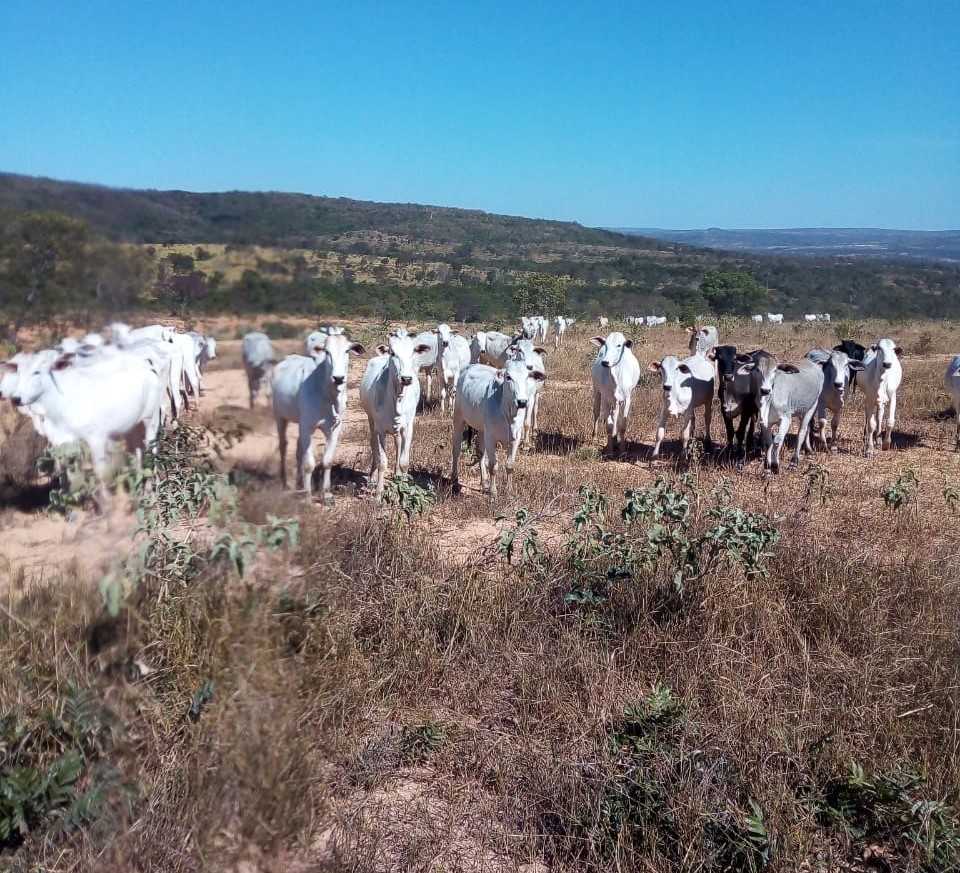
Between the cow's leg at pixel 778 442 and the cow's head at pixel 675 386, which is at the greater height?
the cow's head at pixel 675 386

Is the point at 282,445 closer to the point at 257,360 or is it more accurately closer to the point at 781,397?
the point at 257,360

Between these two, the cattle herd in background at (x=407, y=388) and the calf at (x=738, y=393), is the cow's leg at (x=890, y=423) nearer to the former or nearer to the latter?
the cattle herd in background at (x=407, y=388)

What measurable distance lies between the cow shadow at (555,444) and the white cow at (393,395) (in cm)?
373

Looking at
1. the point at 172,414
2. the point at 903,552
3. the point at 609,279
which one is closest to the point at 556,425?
the point at 903,552

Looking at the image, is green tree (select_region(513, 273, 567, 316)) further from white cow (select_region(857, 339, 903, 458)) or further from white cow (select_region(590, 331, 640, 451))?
white cow (select_region(590, 331, 640, 451))

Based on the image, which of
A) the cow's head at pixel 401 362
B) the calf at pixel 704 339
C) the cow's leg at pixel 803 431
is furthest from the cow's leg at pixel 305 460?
the calf at pixel 704 339

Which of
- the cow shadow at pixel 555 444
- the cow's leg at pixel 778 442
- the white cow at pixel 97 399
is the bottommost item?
the cow shadow at pixel 555 444

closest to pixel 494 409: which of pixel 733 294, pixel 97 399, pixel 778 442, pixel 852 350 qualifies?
pixel 778 442

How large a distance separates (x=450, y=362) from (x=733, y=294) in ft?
140

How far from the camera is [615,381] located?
1238 cm

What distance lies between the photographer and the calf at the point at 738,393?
39.0ft

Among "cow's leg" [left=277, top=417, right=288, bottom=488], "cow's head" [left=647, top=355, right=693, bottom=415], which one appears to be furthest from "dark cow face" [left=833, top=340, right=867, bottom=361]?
"cow's leg" [left=277, top=417, right=288, bottom=488]

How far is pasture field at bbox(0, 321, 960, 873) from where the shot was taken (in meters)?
3.10

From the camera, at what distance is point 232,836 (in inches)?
117
